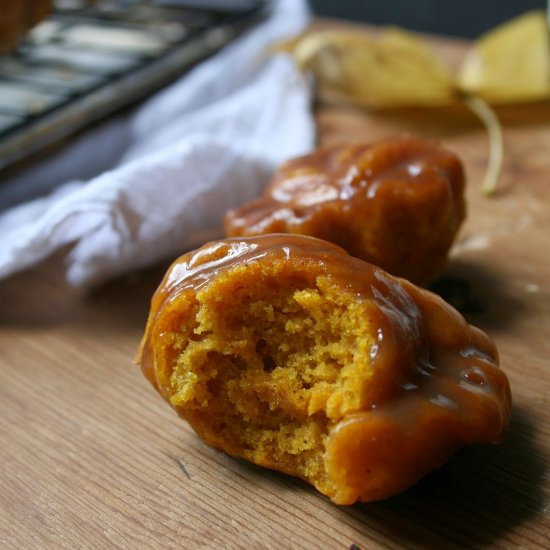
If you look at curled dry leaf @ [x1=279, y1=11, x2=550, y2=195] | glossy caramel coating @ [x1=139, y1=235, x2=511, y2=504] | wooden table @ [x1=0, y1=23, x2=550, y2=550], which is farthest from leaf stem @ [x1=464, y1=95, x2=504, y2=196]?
glossy caramel coating @ [x1=139, y1=235, x2=511, y2=504]

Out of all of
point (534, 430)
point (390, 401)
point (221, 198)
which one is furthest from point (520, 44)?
point (390, 401)

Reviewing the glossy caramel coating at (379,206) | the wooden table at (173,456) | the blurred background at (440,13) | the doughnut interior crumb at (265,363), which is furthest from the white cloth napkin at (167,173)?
the blurred background at (440,13)

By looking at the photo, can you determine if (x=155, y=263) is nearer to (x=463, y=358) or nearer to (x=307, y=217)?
(x=307, y=217)

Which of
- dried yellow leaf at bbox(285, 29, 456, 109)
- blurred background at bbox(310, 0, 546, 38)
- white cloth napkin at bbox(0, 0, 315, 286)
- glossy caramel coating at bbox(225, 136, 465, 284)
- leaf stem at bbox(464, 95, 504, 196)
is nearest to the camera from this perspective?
glossy caramel coating at bbox(225, 136, 465, 284)

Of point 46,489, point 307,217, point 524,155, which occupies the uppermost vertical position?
point 307,217

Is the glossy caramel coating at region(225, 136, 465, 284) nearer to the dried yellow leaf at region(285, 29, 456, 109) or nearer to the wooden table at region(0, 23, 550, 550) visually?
the wooden table at region(0, 23, 550, 550)

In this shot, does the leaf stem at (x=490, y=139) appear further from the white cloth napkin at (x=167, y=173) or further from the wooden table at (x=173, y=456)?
A: the white cloth napkin at (x=167, y=173)
